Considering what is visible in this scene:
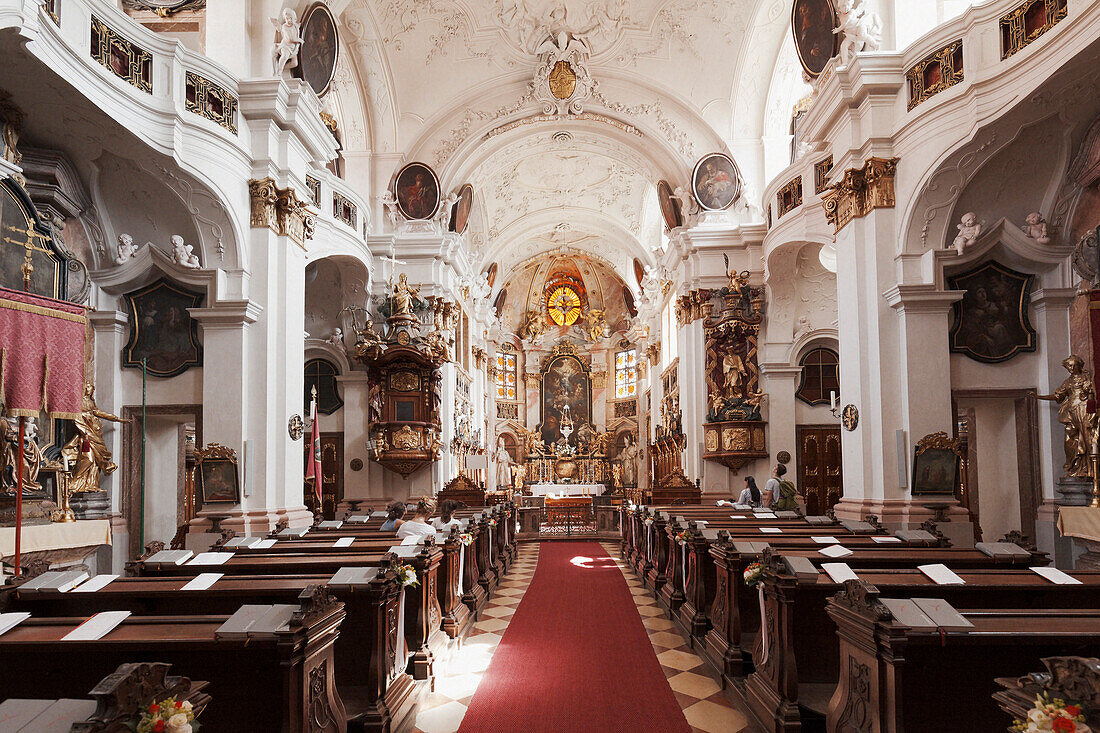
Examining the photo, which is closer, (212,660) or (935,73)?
(212,660)

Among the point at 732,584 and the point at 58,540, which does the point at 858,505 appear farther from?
the point at 58,540

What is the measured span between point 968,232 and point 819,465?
6800mm

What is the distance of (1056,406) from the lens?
9.10 m

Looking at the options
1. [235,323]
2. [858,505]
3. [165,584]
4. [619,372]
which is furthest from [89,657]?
[619,372]

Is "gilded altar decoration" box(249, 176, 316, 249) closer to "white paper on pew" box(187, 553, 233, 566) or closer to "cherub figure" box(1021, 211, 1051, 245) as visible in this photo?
"white paper on pew" box(187, 553, 233, 566)

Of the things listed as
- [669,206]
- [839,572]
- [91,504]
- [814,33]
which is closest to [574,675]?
[839,572]

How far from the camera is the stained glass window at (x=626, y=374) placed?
29578mm

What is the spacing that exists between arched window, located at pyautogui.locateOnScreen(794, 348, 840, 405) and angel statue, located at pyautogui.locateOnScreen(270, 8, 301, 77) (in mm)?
10345

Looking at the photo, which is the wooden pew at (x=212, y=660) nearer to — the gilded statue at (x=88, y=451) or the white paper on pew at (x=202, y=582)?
the white paper on pew at (x=202, y=582)

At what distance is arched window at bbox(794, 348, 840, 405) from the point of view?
48.9 feet

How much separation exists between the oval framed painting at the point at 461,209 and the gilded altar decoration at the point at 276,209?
24.7ft

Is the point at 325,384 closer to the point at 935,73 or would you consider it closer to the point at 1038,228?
the point at 935,73

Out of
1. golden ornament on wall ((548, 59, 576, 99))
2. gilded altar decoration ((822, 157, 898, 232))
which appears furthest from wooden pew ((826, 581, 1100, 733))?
golden ornament on wall ((548, 59, 576, 99))

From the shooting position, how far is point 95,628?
3.36 meters
